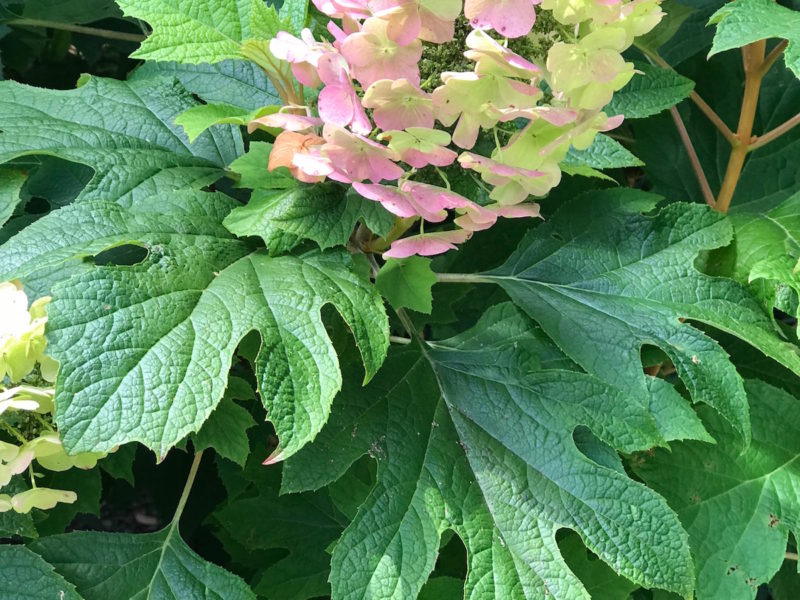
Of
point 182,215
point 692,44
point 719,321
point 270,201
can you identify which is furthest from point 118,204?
point 692,44

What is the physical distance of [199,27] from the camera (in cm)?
108

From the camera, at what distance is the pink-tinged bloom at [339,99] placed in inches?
34.4

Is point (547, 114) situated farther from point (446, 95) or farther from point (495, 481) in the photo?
point (495, 481)

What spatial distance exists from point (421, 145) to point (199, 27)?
403 millimetres

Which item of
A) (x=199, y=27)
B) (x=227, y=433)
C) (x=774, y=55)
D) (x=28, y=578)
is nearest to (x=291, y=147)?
(x=199, y=27)

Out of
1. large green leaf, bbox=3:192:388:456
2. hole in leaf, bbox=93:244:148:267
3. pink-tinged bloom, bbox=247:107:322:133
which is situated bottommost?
hole in leaf, bbox=93:244:148:267

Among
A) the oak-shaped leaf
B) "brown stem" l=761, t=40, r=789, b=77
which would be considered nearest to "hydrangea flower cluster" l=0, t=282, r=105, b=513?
the oak-shaped leaf

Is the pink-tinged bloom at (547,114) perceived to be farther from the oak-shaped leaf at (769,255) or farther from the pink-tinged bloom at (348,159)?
the oak-shaped leaf at (769,255)

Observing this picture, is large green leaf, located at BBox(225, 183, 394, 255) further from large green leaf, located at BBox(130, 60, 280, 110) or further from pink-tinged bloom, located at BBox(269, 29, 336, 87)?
large green leaf, located at BBox(130, 60, 280, 110)

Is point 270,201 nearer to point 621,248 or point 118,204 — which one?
point 118,204

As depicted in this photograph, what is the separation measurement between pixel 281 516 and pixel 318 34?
0.85m

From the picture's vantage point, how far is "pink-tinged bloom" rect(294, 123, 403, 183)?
2.88 feet

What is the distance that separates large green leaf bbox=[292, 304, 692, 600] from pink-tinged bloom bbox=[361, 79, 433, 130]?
1.27 ft

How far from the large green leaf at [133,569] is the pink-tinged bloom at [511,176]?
0.63 meters
